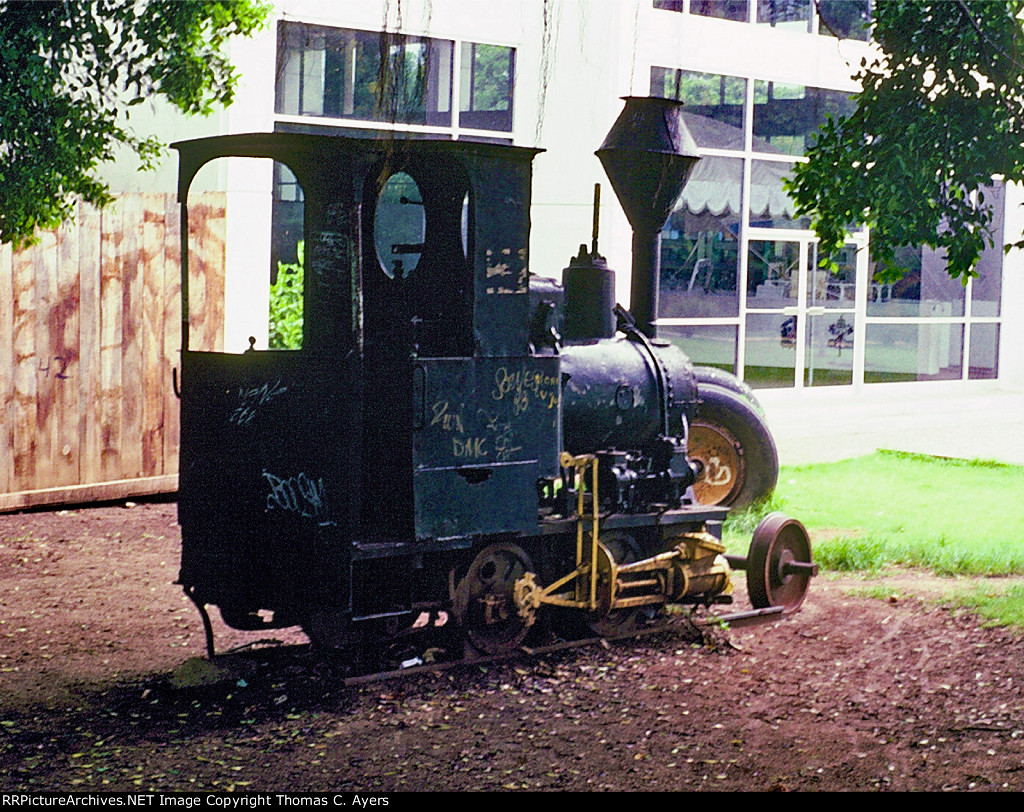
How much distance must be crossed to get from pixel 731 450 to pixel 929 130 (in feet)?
11.9

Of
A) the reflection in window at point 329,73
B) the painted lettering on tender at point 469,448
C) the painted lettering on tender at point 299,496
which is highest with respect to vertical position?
the reflection in window at point 329,73

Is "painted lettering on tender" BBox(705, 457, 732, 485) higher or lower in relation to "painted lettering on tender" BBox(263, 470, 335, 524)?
lower

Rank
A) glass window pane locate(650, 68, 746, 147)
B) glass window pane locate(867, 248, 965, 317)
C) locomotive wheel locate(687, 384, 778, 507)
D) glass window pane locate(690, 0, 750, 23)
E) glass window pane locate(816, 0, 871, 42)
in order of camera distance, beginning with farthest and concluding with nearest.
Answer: glass window pane locate(867, 248, 965, 317) → glass window pane locate(650, 68, 746, 147) → glass window pane locate(690, 0, 750, 23) → glass window pane locate(816, 0, 871, 42) → locomotive wheel locate(687, 384, 778, 507)

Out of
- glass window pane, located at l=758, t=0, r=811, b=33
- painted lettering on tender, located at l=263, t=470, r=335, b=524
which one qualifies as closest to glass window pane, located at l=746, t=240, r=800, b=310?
glass window pane, located at l=758, t=0, r=811, b=33

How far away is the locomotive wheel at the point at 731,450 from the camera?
10.4m

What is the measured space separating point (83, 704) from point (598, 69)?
9.66m

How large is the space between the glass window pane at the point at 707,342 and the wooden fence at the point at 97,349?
6174 millimetres

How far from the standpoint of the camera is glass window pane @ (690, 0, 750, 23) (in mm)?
15688

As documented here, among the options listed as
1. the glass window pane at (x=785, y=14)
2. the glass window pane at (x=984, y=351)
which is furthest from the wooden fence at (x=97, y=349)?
the glass window pane at (x=984, y=351)

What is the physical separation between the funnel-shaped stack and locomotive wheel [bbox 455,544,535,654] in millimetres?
1740

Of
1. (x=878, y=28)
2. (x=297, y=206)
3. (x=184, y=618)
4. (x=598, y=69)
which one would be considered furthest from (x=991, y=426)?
(x=184, y=618)

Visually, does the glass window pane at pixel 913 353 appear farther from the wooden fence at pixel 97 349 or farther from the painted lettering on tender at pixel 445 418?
the painted lettering on tender at pixel 445 418

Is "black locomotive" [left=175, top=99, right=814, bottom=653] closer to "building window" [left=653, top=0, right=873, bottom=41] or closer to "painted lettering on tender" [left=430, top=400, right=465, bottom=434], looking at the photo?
"painted lettering on tender" [left=430, top=400, right=465, bottom=434]

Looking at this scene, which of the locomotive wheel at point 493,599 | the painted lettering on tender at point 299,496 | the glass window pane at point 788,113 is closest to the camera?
the painted lettering on tender at point 299,496
